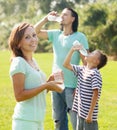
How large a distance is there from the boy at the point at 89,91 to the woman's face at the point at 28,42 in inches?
55.9

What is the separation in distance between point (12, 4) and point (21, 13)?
65.0 inches

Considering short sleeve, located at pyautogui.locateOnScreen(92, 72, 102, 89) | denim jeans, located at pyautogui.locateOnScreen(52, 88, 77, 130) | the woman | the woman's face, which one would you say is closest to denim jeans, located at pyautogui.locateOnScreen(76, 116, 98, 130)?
denim jeans, located at pyautogui.locateOnScreen(52, 88, 77, 130)

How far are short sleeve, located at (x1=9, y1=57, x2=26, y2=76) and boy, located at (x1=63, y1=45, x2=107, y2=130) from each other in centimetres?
148

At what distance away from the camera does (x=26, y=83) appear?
3285mm

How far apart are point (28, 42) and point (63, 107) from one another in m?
2.27

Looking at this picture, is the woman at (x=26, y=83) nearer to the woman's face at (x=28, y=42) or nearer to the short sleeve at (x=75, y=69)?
the woman's face at (x=28, y=42)

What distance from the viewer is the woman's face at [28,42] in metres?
3.30

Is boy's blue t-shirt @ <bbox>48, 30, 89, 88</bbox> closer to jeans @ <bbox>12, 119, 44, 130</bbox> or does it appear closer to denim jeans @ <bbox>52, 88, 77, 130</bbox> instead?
denim jeans @ <bbox>52, 88, 77, 130</bbox>

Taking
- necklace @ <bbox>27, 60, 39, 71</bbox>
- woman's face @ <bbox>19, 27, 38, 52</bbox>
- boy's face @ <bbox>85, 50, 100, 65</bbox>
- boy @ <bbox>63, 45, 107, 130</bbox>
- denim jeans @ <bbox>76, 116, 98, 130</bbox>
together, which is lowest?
denim jeans @ <bbox>76, 116, 98, 130</bbox>

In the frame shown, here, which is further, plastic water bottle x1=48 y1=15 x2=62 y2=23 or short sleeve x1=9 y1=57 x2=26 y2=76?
plastic water bottle x1=48 y1=15 x2=62 y2=23

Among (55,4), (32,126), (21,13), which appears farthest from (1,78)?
(21,13)

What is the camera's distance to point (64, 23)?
17.2 ft

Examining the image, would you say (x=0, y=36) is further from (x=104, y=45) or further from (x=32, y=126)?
(x=32, y=126)

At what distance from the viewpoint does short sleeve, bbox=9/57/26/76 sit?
3217mm
